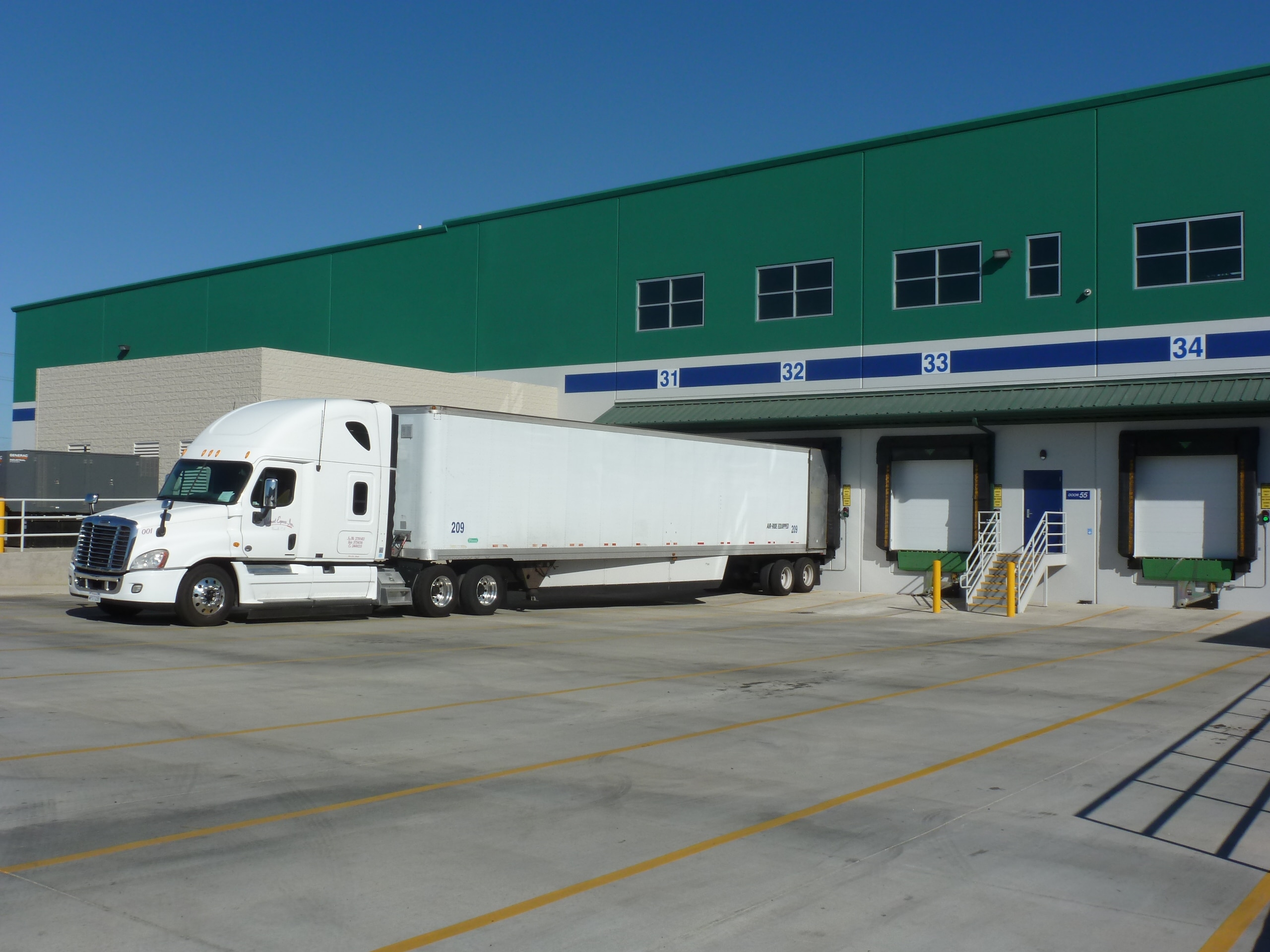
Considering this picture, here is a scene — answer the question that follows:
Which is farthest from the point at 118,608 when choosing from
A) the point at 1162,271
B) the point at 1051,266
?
the point at 1162,271

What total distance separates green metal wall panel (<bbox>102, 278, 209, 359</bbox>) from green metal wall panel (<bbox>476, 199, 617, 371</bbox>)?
533 inches

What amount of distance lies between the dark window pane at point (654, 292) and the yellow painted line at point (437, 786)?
23227 mm

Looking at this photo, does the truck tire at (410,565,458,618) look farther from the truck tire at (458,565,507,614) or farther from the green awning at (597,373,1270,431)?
the green awning at (597,373,1270,431)

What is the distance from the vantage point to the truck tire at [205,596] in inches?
751

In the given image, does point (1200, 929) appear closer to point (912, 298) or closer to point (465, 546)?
point (465, 546)

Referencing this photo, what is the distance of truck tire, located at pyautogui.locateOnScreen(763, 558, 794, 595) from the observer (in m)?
30.9

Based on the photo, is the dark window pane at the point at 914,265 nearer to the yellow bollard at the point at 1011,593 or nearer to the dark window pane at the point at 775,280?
the dark window pane at the point at 775,280

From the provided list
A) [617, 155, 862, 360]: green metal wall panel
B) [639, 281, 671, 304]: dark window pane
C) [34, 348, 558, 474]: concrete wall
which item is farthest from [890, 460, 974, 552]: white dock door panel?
[34, 348, 558, 474]: concrete wall

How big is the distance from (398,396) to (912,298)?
1490 cm

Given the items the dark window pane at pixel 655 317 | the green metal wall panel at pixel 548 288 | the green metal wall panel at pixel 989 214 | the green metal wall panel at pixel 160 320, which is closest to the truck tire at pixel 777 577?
the green metal wall panel at pixel 989 214

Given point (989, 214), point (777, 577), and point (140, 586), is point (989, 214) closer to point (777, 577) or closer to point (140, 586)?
point (777, 577)

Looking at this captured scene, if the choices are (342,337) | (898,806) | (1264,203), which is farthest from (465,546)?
(342,337)

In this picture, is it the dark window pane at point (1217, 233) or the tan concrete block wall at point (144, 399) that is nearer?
the dark window pane at point (1217, 233)

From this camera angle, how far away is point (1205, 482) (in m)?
27.9
